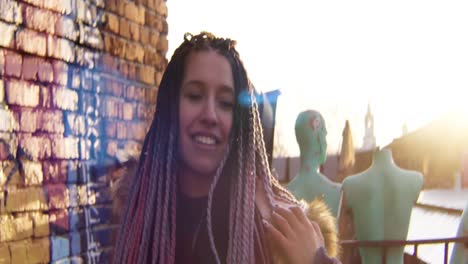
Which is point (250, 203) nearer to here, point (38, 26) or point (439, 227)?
point (38, 26)

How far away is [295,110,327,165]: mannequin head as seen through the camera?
16.5 feet

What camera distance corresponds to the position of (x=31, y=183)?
231cm

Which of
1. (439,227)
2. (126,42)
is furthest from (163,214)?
(439,227)

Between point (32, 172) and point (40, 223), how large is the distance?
0.22 meters

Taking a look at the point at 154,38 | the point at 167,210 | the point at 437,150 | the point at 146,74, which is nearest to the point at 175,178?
the point at 167,210

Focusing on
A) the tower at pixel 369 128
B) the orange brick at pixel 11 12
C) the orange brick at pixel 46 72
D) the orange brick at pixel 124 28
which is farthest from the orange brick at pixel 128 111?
the tower at pixel 369 128

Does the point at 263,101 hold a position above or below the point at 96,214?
above

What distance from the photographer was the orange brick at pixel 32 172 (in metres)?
2.29

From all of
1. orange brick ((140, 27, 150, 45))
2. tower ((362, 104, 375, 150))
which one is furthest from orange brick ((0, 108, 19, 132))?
tower ((362, 104, 375, 150))

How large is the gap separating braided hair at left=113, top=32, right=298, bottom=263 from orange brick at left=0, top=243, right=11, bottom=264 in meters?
0.52

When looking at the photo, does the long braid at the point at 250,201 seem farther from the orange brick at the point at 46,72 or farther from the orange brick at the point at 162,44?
the orange brick at the point at 162,44

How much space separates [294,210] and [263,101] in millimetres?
461

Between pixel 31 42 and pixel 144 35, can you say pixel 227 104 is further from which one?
pixel 144 35

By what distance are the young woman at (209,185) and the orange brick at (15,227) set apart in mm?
526
